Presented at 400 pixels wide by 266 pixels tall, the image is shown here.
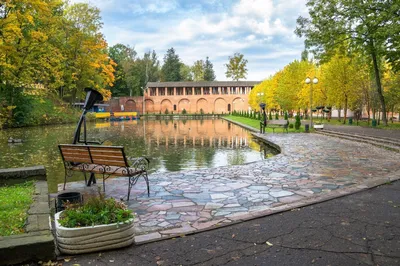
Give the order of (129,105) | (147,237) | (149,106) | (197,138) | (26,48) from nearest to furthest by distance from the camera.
→ 1. (147,237)
2. (197,138)
3. (26,48)
4. (129,105)
5. (149,106)

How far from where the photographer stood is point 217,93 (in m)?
69.7

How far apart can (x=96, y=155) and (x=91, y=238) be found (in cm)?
269

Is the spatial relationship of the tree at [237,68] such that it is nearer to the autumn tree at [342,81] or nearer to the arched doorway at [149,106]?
the arched doorway at [149,106]

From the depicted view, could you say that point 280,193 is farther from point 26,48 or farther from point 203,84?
point 203,84

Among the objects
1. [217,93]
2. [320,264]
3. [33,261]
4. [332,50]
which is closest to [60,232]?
[33,261]

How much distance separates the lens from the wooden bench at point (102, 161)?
5.72m

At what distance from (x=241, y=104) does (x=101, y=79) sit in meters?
34.7

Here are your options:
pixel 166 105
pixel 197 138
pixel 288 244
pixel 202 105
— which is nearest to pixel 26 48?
pixel 197 138

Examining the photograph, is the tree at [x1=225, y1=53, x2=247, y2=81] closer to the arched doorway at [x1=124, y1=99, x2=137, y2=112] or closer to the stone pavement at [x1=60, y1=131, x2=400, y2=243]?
the arched doorway at [x1=124, y1=99, x2=137, y2=112]

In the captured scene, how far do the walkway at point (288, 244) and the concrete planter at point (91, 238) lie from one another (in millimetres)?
89

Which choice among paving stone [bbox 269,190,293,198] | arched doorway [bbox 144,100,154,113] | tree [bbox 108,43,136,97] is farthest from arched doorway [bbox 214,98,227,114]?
paving stone [bbox 269,190,293,198]

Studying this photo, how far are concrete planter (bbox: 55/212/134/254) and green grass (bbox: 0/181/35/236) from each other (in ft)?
1.81

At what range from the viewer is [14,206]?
462 centimetres

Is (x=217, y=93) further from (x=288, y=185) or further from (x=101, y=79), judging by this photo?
(x=288, y=185)
